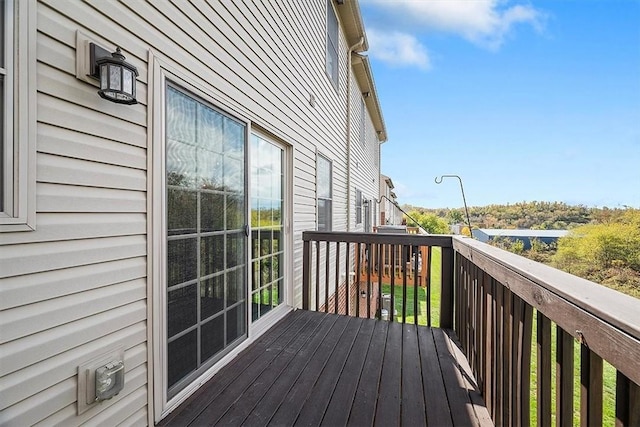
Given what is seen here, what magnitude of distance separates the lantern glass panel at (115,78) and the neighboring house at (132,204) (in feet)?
0.29

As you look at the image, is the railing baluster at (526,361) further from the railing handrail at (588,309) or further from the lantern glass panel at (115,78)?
the lantern glass panel at (115,78)

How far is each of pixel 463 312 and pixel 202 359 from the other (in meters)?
2.08

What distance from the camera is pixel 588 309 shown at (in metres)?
0.73

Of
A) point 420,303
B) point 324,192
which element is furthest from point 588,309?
point 420,303

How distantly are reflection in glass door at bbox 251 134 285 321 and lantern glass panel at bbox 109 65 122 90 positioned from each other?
1.40m

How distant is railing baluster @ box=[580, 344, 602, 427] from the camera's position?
0.76 metres

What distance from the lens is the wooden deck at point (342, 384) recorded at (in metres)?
1.68

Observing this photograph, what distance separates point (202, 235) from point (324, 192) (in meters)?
3.25

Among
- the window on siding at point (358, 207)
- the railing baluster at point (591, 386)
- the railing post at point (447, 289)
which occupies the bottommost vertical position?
the railing post at point (447, 289)

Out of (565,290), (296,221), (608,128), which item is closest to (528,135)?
(608,128)

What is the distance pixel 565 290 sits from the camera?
0.84 meters

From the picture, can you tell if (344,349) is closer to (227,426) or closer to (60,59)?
(227,426)

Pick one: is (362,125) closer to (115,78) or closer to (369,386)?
(369,386)

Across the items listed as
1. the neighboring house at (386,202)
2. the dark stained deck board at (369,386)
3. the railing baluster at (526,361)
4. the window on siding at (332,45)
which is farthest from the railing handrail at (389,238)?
the neighboring house at (386,202)
